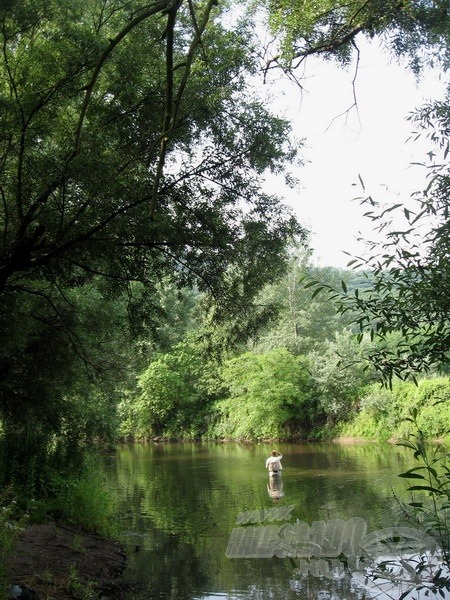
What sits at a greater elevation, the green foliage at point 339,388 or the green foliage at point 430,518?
the green foliage at point 339,388

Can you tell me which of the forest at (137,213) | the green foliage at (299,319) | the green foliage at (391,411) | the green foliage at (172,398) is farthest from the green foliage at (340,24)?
the green foliage at (172,398)

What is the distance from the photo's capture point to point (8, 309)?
336 inches

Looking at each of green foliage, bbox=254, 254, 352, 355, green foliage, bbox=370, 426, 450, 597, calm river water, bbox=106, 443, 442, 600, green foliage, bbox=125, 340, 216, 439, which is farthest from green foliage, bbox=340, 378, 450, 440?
green foliage, bbox=370, 426, 450, 597

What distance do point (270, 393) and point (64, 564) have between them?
88.8ft

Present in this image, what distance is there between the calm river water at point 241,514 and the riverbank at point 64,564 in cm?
48

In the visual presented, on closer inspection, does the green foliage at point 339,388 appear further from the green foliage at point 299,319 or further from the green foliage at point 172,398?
the green foliage at point 172,398

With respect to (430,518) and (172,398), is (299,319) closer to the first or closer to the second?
(172,398)

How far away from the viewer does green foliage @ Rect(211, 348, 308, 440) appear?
114 ft

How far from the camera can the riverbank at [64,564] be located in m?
6.85

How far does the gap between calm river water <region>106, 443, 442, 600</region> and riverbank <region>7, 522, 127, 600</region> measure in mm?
477

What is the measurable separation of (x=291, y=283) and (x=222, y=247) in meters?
36.4
